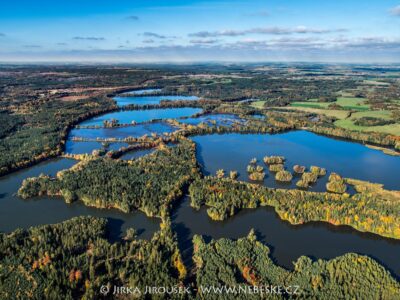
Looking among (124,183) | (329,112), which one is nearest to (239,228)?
(124,183)

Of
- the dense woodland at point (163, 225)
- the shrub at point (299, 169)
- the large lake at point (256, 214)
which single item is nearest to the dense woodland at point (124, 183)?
the dense woodland at point (163, 225)

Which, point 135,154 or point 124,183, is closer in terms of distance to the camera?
point 124,183

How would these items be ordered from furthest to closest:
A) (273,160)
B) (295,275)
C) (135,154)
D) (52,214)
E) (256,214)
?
(135,154) → (273,160) → (256,214) → (52,214) → (295,275)

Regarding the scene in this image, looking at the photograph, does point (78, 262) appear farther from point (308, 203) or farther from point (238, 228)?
point (308, 203)

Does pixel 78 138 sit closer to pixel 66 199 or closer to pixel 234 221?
pixel 66 199

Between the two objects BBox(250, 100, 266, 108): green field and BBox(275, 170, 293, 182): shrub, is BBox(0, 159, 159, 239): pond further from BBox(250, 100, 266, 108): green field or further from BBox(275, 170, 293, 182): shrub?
BBox(250, 100, 266, 108): green field

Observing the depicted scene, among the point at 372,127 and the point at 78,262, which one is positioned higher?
the point at 78,262

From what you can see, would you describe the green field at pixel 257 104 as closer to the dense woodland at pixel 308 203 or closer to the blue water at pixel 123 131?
the blue water at pixel 123 131
